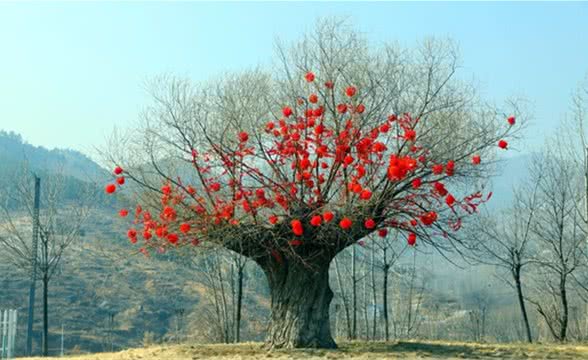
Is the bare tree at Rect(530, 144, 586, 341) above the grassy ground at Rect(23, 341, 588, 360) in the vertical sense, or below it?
above

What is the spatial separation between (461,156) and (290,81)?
3.42 meters

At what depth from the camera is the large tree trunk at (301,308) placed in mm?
14695

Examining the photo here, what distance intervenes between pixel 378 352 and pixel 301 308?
5.43ft

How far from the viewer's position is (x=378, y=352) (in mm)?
14242

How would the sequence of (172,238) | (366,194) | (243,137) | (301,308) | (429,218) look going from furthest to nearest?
(301,308)
(172,238)
(243,137)
(429,218)
(366,194)

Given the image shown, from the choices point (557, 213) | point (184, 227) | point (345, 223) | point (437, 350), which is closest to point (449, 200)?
point (345, 223)

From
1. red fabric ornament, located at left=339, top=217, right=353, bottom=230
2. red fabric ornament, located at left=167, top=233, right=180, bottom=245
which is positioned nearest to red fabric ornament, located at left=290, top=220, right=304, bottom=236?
red fabric ornament, located at left=339, top=217, right=353, bottom=230

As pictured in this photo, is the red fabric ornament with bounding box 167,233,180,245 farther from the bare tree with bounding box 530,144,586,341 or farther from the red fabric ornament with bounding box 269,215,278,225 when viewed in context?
the bare tree with bounding box 530,144,586,341

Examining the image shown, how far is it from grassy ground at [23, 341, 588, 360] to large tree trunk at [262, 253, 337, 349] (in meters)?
0.47

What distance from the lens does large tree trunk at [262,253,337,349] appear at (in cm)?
1470

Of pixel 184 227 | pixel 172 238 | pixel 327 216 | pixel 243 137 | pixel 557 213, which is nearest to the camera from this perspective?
pixel 327 216

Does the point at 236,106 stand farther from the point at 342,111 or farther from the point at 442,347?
the point at 442,347

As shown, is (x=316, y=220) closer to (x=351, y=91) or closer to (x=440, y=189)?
(x=440, y=189)

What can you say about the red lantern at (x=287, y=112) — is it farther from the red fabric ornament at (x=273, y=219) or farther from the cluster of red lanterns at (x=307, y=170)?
the red fabric ornament at (x=273, y=219)
